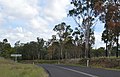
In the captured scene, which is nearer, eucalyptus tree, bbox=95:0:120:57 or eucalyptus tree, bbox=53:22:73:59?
eucalyptus tree, bbox=95:0:120:57

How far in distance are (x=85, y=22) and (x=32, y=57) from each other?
283 ft

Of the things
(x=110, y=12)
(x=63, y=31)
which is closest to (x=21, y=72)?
(x=110, y=12)

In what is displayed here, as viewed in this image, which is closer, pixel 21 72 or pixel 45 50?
pixel 21 72

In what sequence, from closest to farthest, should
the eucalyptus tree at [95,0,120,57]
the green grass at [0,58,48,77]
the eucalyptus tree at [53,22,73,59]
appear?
the green grass at [0,58,48,77]
the eucalyptus tree at [95,0,120,57]
the eucalyptus tree at [53,22,73,59]

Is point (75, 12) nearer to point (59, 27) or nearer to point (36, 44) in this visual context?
point (59, 27)

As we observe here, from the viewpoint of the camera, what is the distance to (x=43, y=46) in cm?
15375

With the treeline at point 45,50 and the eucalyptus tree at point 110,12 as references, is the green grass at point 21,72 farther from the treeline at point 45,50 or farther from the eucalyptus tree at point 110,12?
the treeline at point 45,50

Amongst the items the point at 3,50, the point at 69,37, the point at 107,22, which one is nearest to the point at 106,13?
the point at 107,22

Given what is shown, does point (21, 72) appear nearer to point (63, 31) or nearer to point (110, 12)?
point (110, 12)

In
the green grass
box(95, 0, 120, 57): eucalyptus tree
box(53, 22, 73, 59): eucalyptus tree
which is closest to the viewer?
the green grass

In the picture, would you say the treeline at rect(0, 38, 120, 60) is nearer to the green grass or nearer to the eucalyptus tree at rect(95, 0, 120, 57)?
the eucalyptus tree at rect(95, 0, 120, 57)

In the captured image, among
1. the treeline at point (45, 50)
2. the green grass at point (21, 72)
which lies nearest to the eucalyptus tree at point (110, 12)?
the green grass at point (21, 72)

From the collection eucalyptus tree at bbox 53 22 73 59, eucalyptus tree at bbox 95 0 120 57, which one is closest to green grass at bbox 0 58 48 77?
eucalyptus tree at bbox 95 0 120 57

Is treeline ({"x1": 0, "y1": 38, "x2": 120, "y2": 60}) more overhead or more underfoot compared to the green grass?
more overhead
